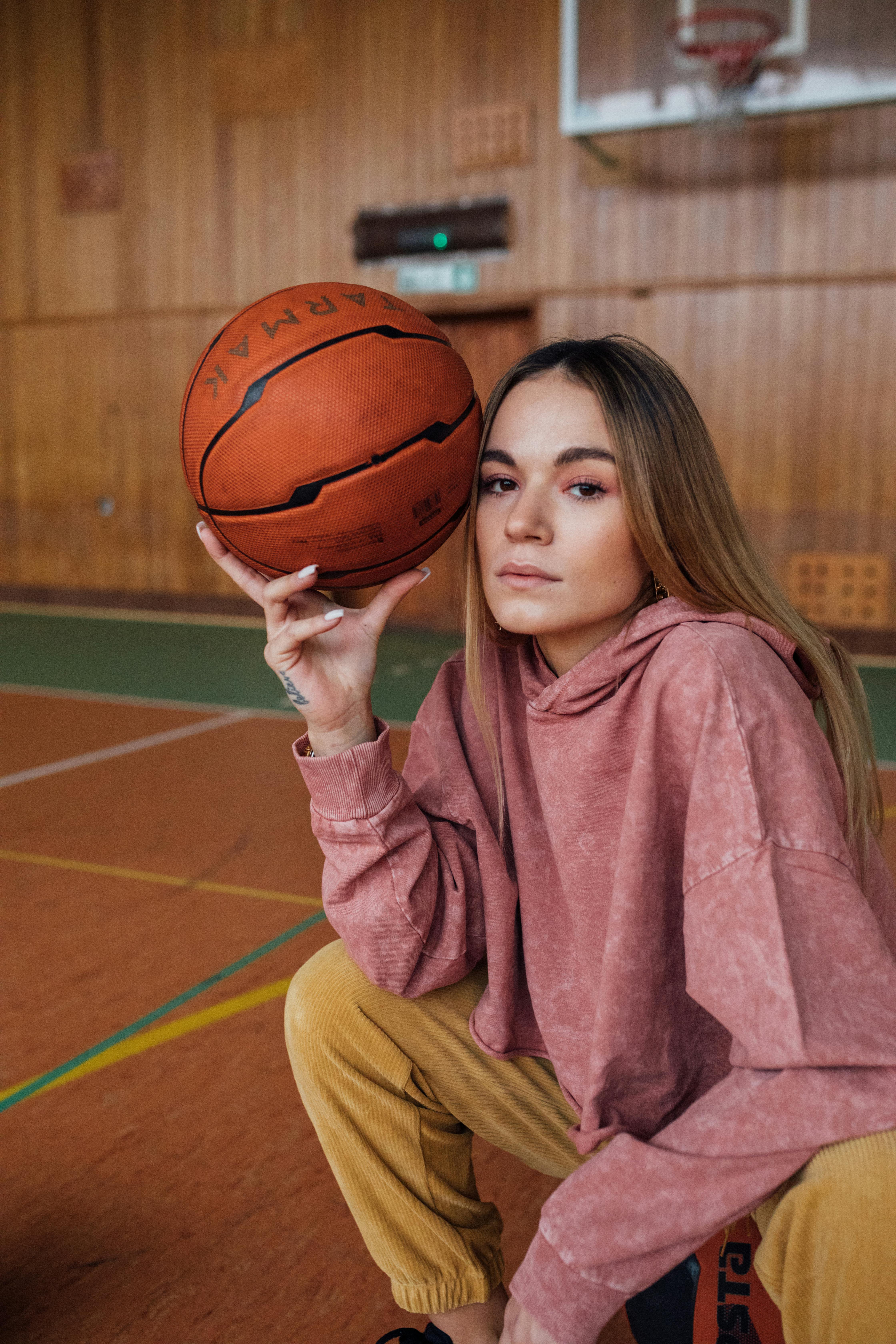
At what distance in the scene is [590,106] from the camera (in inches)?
273

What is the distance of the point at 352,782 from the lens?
4.16ft

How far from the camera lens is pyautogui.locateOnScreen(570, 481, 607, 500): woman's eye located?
125 centimetres

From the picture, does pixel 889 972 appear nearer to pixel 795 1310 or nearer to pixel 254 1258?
pixel 795 1310

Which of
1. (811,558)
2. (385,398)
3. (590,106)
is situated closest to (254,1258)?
(385,398)

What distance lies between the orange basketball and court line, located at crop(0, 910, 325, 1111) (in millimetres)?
1057

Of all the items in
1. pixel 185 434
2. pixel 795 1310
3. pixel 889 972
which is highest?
pixel 185 434

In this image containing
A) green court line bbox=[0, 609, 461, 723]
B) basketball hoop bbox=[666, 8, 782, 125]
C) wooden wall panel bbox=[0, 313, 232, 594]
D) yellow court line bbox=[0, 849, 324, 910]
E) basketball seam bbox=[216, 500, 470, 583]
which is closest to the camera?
basketball seam bbox=[216, 500, 470, 583]

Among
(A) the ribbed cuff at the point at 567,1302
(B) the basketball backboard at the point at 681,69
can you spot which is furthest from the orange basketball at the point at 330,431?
(B) the basketball backboard at the point at 681,69

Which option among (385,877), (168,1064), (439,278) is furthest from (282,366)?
(439,278)

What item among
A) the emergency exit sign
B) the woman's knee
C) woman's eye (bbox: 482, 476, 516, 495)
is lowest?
the woman's knee

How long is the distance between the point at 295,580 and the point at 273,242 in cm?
781

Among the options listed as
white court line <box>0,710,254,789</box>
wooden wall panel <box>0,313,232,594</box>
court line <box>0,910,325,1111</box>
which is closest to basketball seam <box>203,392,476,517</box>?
court line <box>0,910,325,1111</box>

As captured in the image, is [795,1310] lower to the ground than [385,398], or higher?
lower

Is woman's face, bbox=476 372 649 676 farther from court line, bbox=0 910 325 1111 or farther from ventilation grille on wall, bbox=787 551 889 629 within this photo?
ventilation grille on wall, bbox=787 551 889 629
